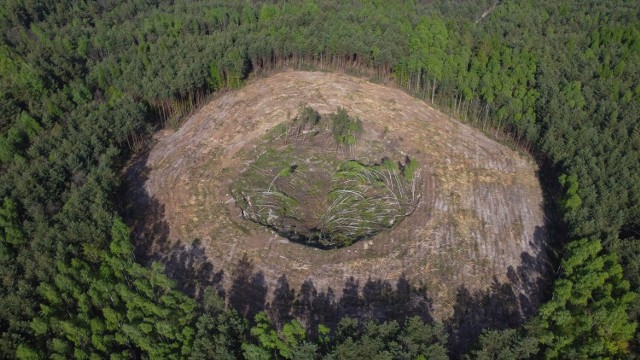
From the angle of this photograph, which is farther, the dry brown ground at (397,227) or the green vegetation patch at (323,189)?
the green vegetation patch at (323,189)

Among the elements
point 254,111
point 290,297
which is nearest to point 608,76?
point 254,111

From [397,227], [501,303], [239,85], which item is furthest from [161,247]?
[501,303]

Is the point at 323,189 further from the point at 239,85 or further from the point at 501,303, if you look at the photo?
the point at 239,85

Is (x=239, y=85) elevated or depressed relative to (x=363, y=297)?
elevated

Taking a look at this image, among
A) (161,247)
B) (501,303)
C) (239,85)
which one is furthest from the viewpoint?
(239,85)

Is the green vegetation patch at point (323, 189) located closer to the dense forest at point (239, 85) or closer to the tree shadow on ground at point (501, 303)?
the tree shadow on ground at point (501, 303)

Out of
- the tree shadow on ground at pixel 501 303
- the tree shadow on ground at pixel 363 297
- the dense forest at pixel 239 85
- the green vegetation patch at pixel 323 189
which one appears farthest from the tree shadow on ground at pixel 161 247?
the tree shadow on ground at pixel 501 303
